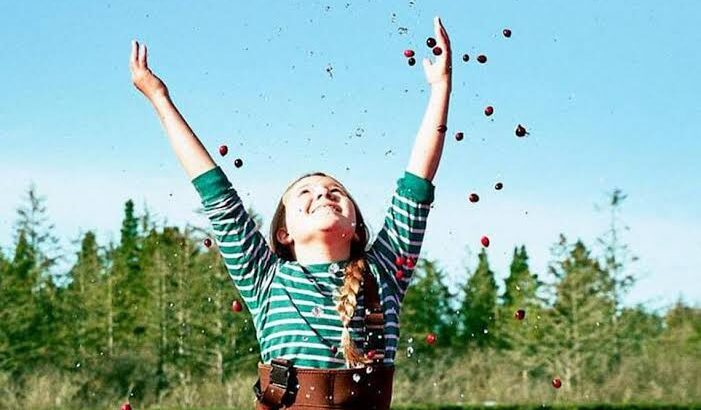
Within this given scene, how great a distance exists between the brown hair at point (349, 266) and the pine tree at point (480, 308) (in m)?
18.2

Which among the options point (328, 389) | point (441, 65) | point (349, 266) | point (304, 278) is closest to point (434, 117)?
point (441, 65)

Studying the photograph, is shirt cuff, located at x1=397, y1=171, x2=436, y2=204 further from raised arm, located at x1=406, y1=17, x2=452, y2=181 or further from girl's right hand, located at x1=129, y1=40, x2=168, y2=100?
girl's right hand, located at x1=129, y1=40, x2=168, y2=100

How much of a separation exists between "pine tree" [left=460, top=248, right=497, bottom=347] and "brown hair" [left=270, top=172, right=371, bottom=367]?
59.6ft

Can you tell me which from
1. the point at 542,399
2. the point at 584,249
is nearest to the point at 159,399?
the point at 542,399

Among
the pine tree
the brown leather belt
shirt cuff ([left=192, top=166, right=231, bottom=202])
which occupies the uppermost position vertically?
the pine tree

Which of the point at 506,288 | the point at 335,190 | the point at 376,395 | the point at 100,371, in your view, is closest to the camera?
the point at 376,395

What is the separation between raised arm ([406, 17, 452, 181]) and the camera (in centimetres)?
416

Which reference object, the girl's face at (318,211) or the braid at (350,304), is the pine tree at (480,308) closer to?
the girl's face at (318,211)

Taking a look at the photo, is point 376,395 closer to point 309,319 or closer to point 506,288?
point 309,319

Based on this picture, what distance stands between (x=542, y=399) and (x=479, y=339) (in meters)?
4.18

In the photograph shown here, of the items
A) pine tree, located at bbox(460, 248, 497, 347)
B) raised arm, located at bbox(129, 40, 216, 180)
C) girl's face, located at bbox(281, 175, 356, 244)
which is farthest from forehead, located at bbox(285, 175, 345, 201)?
pine tree, located at bbox(460, 248, 497, 347)

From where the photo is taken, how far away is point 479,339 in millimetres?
22734

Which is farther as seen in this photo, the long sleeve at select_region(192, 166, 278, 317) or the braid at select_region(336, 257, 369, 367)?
the long sleeve at select_region(192, 166, 278, 317)

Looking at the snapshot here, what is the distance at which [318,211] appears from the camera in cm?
408
